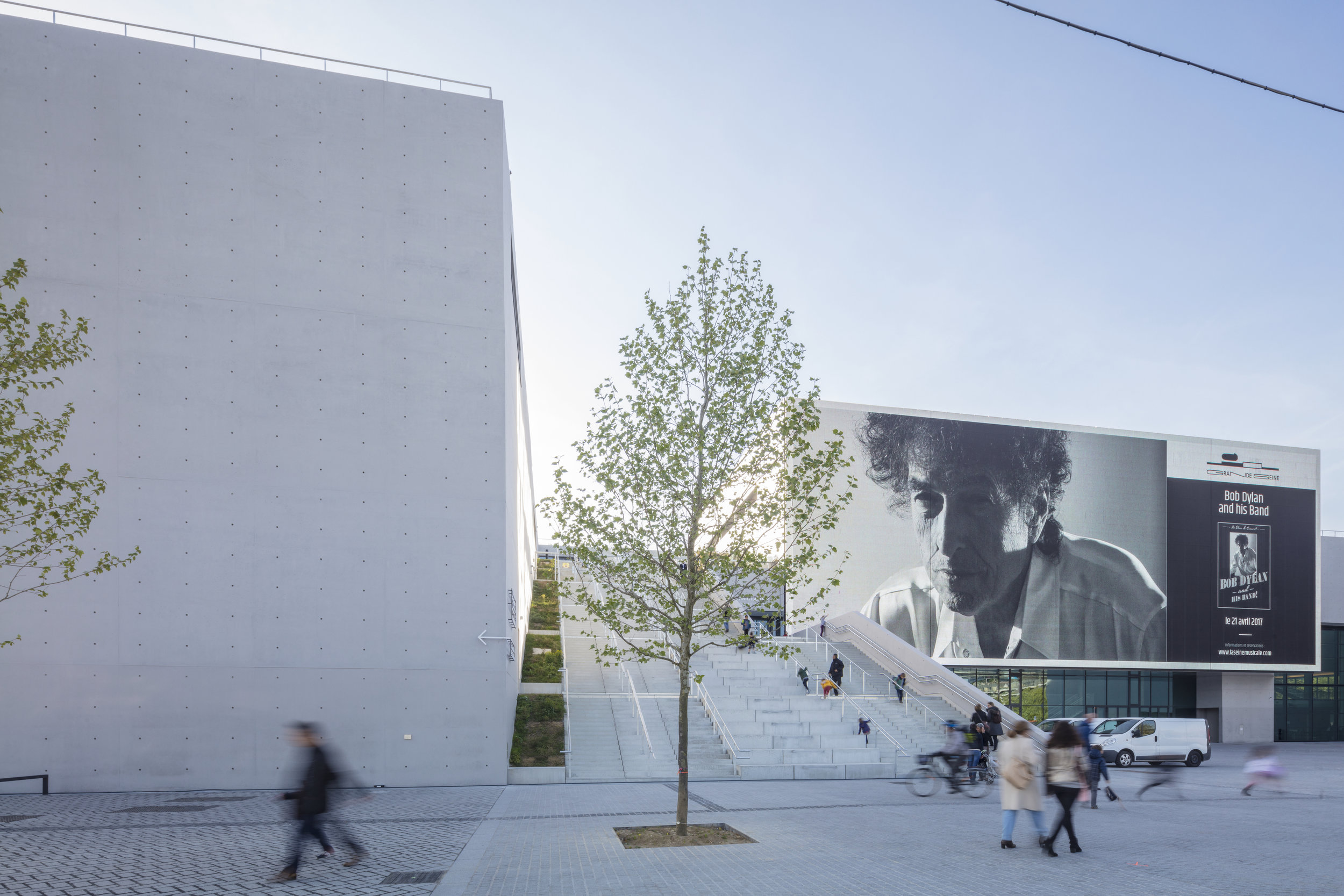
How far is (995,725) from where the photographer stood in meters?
21.7

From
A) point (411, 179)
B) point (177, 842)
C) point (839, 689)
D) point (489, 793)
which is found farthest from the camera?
point (839, 689)

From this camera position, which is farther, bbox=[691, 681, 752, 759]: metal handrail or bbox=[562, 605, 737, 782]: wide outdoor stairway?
bbox=[691, 681, 752, 759]: metal handrail

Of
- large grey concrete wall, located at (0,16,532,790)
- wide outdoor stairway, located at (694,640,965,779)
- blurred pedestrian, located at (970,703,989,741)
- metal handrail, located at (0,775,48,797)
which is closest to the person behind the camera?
metal handrail, located at (0,775,48,797)

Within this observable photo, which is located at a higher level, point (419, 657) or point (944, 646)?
point (419, 657)

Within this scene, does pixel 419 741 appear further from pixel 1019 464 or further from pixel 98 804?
pixel 1019 464

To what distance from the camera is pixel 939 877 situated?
854 cm

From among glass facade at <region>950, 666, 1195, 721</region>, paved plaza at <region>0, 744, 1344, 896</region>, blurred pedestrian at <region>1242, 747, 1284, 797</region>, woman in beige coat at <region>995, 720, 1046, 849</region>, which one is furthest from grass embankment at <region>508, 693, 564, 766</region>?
glass facade at <region>950, 666, 1195, 721</region>

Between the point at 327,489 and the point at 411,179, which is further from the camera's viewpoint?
the point at 411,179

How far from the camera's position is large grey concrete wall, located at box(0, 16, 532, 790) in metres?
15.8

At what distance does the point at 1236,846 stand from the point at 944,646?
3006 centimetres

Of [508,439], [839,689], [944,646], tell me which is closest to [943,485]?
[944,646]

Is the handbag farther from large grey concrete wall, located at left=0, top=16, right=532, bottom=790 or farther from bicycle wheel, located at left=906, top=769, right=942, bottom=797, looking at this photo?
large grey concrete wall, located at left=0, top=16, right=532, bottom=790

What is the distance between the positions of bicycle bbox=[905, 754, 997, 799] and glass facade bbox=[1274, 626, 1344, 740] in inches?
1539

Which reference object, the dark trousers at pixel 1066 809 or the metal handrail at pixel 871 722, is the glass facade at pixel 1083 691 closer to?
the metal handrail at pixel 871 722
